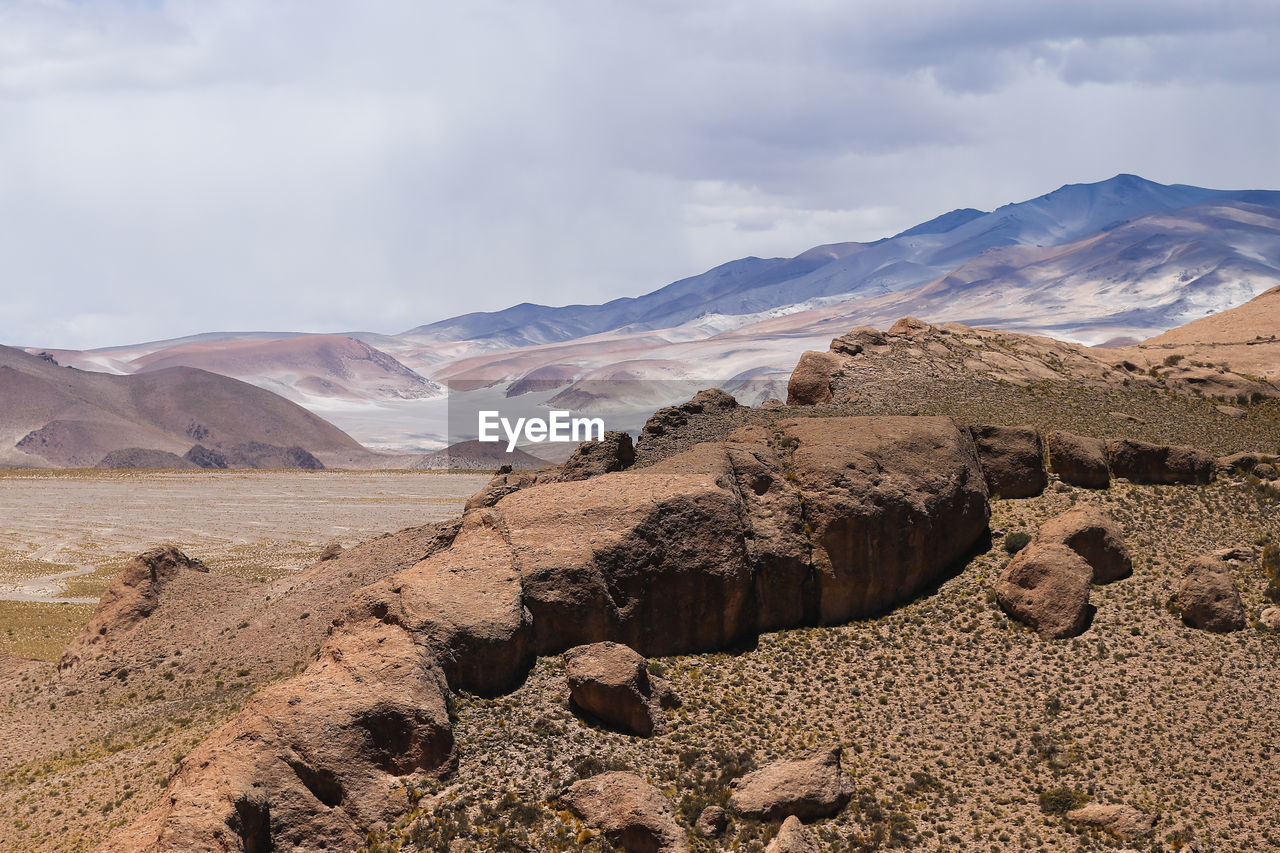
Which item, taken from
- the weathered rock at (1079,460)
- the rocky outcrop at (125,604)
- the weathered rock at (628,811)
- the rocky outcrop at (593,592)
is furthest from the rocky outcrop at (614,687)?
the rocky outcrop at (125,604)

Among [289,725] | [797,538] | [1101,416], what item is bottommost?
[289,725]

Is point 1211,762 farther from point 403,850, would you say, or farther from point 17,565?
point 17,565

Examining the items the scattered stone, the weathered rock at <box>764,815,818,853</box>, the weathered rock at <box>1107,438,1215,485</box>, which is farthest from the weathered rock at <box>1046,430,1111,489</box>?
the scattered stone

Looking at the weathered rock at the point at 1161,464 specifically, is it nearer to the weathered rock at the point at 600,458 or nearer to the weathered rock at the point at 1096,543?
the weathered rock at the point at 1096,543

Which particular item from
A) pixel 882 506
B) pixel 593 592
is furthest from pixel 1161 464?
pixel 593 592

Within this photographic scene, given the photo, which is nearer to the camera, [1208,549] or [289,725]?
[289,725]

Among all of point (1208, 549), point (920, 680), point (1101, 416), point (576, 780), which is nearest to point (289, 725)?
point (576, 780)

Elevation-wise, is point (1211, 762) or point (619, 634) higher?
point (619, 634)
